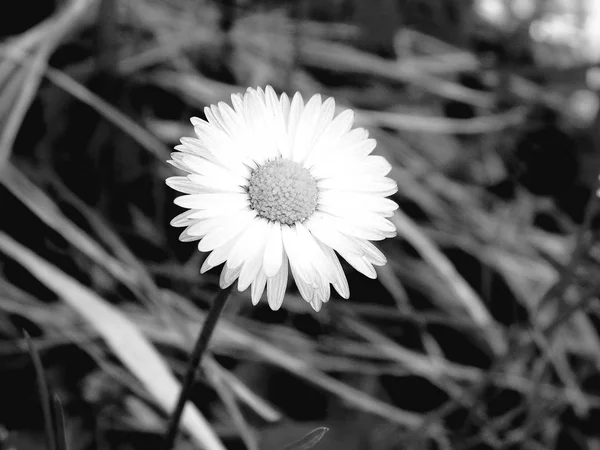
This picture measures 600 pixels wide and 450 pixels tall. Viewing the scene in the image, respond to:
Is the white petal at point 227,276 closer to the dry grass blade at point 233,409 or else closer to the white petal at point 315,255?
the white petal at point 315,255

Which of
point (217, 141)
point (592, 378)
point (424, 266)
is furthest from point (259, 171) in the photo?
point (592, 378)

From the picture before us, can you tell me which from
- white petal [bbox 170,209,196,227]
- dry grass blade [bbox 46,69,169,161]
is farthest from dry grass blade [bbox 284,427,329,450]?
dry grass blade [bbox 46,69,169,161]

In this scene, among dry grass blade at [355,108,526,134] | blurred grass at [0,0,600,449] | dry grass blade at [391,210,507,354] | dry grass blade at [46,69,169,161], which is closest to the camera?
Answer: blurred grass at [0,0,600,449]

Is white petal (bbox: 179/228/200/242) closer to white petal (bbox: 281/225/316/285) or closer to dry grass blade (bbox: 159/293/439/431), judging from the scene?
white petal (bbox: 281/225/316/285)

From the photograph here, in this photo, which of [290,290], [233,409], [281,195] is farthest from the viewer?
[290,290]

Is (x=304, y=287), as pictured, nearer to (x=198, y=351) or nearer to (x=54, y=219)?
(x=198, y=351)

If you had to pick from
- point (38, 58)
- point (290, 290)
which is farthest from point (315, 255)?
point (38, 58)

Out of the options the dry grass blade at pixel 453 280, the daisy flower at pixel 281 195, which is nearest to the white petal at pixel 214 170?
the daisy flower at pixel 281 195
